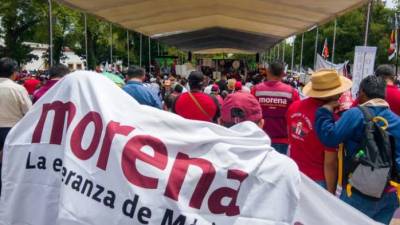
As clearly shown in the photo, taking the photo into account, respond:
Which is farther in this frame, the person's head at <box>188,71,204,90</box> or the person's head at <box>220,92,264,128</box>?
the person's head at <box>188,71,204,90</box>

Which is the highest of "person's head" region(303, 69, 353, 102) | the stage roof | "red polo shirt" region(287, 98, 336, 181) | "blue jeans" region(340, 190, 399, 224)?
the stage roof

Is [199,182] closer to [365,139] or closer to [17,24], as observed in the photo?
[365,139]

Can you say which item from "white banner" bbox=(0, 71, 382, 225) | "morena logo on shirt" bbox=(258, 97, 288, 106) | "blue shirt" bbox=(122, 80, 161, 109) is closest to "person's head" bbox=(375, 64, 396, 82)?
"morena logo on shirt" bbox=(258, 97, 288, 106)

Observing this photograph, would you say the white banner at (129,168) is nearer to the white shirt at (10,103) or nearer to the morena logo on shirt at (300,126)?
the morena logo on shirt at (300,126)

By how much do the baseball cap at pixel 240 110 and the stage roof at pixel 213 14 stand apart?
803cm

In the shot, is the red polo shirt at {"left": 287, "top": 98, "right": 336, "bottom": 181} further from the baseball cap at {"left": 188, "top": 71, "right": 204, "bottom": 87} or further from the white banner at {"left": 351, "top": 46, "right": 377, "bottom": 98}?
the white banner at {"left": 351, "top": 46, "right": 377, "bottom": 98}

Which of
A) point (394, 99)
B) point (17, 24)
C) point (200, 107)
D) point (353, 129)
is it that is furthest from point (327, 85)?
point (17, 24)

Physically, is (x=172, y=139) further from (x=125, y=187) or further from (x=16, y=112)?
(x=16, y=112)

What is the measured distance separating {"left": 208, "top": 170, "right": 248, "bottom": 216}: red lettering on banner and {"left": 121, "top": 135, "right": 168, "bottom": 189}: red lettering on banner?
11.6 inches

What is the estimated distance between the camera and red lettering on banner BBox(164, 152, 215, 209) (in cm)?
259

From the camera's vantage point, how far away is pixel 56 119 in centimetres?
284

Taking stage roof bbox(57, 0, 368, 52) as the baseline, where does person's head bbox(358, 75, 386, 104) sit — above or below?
below

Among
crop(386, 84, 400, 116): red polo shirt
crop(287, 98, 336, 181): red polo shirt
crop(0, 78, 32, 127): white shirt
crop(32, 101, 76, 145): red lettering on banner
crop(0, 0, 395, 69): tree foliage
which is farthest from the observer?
crop(0, 0, 395, 69): tree foliage

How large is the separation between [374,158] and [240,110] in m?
0.98
